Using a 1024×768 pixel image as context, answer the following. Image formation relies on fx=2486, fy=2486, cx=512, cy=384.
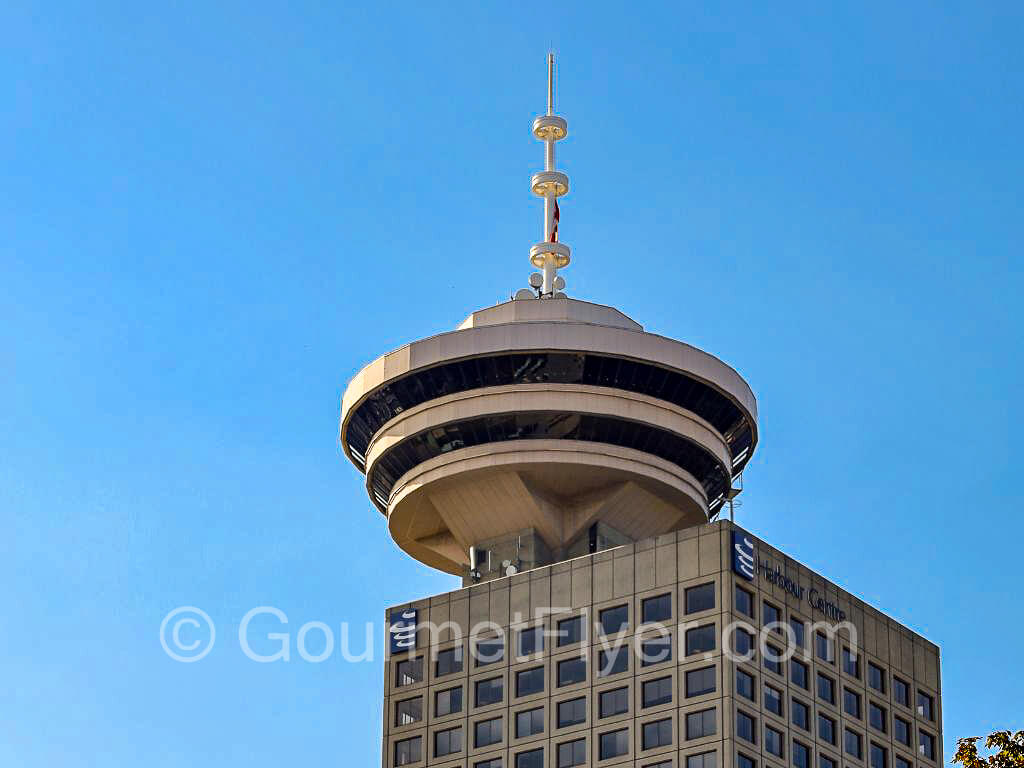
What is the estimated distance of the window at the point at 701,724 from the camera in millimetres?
141750

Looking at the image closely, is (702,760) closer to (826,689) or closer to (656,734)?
(656,734)

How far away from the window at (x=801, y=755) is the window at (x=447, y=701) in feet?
69.9

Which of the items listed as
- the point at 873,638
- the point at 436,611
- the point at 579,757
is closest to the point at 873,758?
the point at 873,638

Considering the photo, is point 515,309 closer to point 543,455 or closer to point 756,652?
point 543,455

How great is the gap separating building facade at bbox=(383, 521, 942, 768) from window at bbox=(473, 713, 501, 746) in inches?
4.8

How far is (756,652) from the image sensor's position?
146 m

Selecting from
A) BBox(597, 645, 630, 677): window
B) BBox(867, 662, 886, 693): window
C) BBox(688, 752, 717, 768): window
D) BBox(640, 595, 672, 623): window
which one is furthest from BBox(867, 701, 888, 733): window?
BBox(597, 645, 630, 677): window

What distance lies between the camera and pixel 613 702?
147 metres

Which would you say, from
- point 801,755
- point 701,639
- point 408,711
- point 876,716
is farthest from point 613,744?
point 876,716

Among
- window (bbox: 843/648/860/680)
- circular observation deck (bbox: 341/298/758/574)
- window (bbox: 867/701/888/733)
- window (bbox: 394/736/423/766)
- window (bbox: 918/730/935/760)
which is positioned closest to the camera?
window (bbox: 843/648/860/680)

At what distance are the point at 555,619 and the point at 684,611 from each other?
9.38 m

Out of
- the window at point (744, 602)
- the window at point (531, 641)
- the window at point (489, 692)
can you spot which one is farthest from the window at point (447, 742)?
the window at point (744, 602)

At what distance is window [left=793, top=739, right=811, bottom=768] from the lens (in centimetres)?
14538

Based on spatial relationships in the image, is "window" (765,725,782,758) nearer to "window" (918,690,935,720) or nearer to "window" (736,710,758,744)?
"window" (736,710,758,744)
